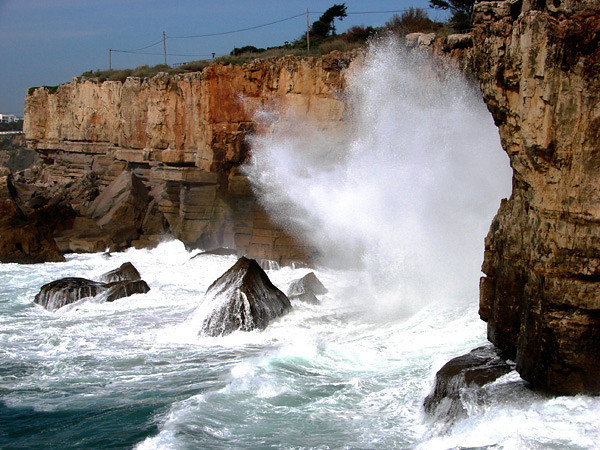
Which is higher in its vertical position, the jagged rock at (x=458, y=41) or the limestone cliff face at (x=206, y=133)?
the jagged rock at (x=458, y=41)

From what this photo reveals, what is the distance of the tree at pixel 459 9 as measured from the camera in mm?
19398

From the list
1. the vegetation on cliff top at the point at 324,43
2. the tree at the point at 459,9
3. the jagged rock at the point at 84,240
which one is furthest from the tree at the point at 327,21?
the jagged rock at the point at 84,240

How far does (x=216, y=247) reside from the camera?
63.4 ft

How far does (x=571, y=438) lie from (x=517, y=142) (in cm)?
287

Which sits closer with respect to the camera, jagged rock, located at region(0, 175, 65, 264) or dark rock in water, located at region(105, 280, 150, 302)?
dark rock in water, located at region(105, 280, 150, 302)

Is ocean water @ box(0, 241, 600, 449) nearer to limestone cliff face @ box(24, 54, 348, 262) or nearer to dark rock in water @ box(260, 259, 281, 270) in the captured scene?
dark rock in water @ box(260, 259, 281, 270)

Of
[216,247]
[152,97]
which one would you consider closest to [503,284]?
[216,247]

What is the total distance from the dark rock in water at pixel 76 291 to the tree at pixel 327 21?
862 inches

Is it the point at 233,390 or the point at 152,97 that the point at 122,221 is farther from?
the point at 233,390

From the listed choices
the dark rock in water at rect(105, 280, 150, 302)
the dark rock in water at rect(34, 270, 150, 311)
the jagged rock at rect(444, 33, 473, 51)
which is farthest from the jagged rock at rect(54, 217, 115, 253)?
the jagged rock at rect(444, 33, 473, 51)

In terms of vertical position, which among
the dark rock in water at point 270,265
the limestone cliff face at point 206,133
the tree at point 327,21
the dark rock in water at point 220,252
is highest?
the tree at point 327,21

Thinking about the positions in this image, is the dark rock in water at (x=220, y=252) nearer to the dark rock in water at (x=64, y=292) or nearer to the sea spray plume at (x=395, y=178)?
the sea spray plume at (x=395, y=178)

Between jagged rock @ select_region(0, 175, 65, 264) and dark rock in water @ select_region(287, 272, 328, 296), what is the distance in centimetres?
857

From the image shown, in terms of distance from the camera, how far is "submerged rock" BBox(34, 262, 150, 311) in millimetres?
13414
